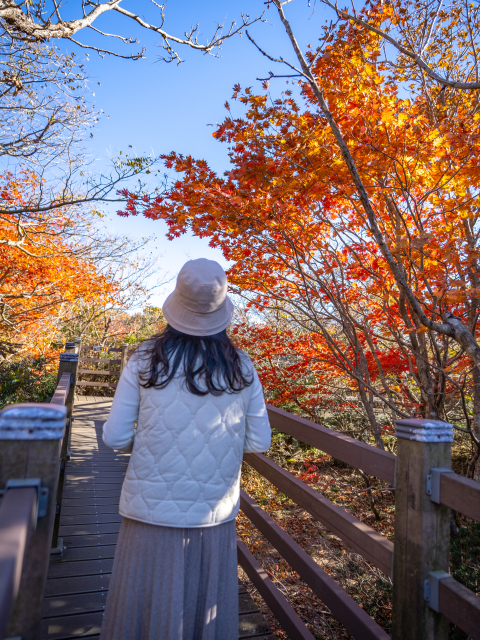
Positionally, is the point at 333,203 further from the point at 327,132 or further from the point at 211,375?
the point at 211,375

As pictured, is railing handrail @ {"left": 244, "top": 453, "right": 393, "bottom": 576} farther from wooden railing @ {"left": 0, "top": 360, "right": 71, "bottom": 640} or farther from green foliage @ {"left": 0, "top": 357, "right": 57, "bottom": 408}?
green foliage @ {"left": 0, "top": 357, "right": 57, "bottom": 408}

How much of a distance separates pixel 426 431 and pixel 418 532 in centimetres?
33

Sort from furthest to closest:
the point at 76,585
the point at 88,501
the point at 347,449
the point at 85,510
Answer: the point at 88,501 → the point at 85,510 → the point at 76,585 → the point at 347,449

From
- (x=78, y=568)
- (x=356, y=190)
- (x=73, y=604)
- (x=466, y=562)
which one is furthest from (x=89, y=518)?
(x=356, y=190)

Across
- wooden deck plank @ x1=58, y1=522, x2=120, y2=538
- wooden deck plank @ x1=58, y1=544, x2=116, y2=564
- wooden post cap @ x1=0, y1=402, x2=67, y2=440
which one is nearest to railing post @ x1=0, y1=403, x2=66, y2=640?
wooden post cap @ x1=0, y1=402, x2=67, y2=440

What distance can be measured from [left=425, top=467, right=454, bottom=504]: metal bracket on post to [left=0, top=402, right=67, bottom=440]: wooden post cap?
115cm

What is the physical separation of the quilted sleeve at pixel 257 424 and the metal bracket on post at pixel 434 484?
1.86ft

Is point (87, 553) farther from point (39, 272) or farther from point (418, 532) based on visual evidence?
point (39, 272)

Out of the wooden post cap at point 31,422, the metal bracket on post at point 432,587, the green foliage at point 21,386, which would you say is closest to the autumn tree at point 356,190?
the metal bracket on post at point 432,587

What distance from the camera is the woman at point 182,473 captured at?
4.39 feet

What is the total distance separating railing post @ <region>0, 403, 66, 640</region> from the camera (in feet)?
3.09

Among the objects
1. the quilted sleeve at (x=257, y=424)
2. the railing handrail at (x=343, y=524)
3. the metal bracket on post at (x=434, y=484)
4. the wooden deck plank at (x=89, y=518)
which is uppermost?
the quilted sleeve at (x=257, y=424)

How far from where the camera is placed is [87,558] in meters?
2.78

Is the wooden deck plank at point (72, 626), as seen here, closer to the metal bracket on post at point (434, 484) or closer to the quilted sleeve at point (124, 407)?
the quilted sleeve at point (124, 407)
